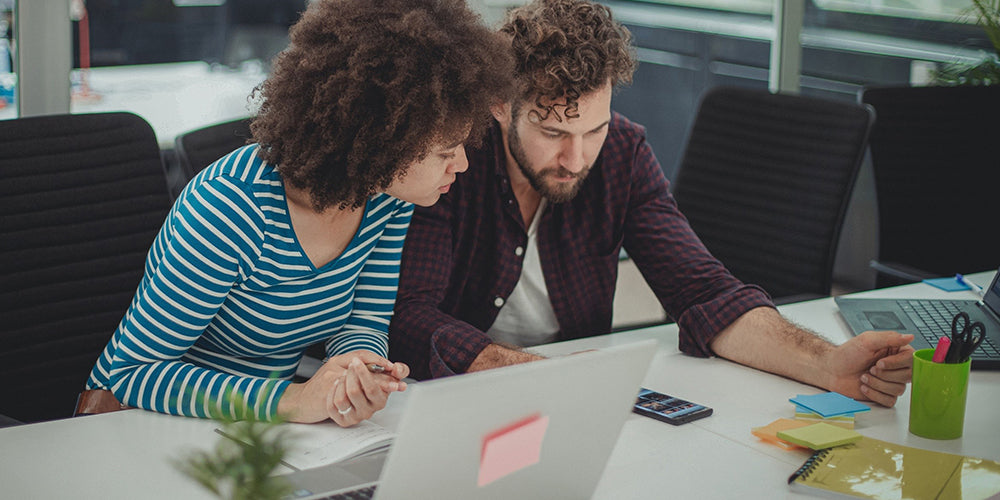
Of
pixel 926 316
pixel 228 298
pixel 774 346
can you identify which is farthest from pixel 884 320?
pixel 228 298

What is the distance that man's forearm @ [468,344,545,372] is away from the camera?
1583mm

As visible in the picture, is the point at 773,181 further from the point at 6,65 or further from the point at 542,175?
the point at 6,65

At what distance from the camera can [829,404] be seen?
4.90ft

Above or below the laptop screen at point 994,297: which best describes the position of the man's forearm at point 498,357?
below

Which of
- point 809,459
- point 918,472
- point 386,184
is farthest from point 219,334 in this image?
point 918,472

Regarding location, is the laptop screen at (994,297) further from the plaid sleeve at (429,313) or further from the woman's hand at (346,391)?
the woman's hand at (346,391)

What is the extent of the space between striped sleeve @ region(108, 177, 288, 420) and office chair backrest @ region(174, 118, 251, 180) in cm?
42

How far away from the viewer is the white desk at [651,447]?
4.00ft

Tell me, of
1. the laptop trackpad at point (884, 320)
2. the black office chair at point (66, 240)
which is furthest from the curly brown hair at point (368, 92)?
the laptop trackpad at point (884, 320)

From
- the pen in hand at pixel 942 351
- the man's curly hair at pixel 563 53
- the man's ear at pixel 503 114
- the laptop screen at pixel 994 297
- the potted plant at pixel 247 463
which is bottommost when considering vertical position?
the laptop screen at pixel 994 297

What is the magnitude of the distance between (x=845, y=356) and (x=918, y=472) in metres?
0.31

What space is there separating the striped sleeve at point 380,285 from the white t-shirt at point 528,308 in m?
0.34

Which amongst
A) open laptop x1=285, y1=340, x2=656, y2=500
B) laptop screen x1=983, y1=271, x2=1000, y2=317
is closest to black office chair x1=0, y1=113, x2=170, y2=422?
open laptop x1=285, y1=340, x2=656, y2=500

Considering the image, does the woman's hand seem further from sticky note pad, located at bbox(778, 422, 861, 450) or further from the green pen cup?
the green pen cup
